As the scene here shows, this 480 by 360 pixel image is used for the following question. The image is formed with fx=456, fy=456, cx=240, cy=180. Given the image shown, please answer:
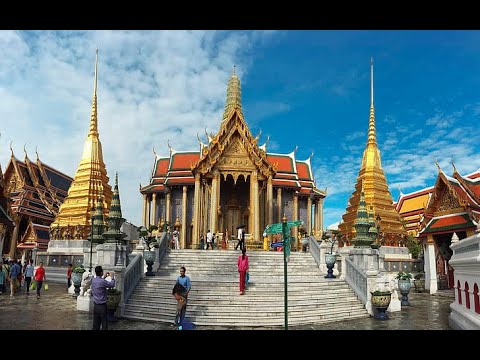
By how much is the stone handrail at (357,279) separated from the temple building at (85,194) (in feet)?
60.6

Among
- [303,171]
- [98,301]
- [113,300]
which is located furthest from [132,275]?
[303,171]

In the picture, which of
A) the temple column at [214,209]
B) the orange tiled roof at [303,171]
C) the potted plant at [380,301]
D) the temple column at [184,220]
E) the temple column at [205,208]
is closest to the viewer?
the potted plant at [380,301]

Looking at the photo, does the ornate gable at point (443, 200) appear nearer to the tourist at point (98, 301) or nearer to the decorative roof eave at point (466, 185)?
the decorative roof eave at point (466, 185)

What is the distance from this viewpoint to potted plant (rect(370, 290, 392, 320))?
1334cm

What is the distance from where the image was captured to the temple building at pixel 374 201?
31312 mm

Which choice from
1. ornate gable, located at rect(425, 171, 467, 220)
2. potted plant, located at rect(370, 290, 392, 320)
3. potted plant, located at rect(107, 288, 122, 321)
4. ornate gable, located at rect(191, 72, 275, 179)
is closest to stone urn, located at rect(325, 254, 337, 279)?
potted plant, located at rect(370, 290, 392, 320)

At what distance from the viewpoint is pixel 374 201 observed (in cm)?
3306

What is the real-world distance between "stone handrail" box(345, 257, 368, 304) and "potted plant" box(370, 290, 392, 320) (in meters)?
1.00

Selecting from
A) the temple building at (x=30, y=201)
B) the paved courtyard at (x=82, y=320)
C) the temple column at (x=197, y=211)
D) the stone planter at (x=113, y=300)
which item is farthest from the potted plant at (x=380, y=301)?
the temple building at (x=30, y=201)

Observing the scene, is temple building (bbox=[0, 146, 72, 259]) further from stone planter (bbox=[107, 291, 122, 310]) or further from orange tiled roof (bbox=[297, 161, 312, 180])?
stone planter (bbox=[107, 291, 122, 310])

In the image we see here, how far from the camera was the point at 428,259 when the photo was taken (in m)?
25.9

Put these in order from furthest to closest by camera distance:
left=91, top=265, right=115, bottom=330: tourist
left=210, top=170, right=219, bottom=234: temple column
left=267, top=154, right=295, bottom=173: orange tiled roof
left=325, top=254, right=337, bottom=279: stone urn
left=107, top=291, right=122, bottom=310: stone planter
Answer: left=267, top=154, right=295, bottom=173: orange tiled roof
left=210, top=170, right=219, bottom=234: temple column
left=325, top=254, right=337, bottom=279: stone urn
left=107, top=291, right=122, bottom=310: stone planter
left=91, top=265, right=115, bottom=330: tourist
